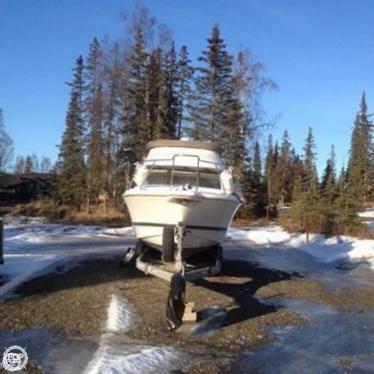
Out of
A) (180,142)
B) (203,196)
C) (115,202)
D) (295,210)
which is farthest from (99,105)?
(203,196)

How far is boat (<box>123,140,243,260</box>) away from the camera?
1061 centimetres

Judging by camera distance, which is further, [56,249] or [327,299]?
[56,249]

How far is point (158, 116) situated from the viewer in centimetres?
4103

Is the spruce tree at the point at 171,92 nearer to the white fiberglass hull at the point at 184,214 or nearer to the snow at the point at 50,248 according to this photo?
the snow at the point at 50,248

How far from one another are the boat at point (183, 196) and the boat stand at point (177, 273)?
0.32 meters

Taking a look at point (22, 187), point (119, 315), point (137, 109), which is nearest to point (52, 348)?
point (119, 315)

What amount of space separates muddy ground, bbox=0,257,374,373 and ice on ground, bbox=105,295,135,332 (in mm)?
130

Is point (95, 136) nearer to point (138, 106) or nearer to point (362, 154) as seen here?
point (138, 106)

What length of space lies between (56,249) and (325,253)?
10172 mm

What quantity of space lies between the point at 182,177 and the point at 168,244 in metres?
2.79

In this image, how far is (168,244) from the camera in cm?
1051

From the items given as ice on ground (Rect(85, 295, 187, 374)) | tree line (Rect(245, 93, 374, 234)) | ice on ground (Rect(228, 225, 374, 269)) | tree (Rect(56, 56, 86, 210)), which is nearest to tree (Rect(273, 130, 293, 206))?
tree line (Rect(245, 93, 374, 234))

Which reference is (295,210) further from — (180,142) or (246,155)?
(180,142)

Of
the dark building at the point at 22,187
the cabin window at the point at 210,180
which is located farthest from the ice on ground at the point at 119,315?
the dark building at the point at 22,187
